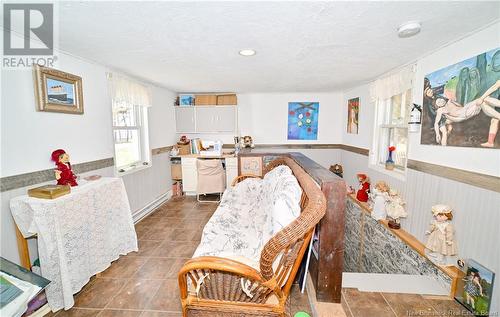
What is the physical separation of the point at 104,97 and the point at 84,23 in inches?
53.1

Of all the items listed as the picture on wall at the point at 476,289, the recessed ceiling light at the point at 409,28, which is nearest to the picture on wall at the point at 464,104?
the recessed ceiling light at the point at 409,28

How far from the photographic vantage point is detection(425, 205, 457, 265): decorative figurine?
176 centimetres

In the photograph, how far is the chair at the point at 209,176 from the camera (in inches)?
161

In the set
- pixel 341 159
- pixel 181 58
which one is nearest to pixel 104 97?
pixel 181 58

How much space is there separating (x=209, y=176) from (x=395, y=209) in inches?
116

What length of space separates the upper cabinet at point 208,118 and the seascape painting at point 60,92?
2.47 metres

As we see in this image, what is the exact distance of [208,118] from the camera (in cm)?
459

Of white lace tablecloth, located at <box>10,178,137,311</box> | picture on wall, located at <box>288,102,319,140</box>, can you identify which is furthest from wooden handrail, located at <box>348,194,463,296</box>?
white lace tablecloth, located at <box>10,178,137,311</box>

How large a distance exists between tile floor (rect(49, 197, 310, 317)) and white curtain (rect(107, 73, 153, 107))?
182 centimetres

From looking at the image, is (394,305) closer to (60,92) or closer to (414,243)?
(414,243)

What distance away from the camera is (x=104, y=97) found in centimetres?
266

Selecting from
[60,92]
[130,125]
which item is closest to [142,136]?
[130,125]

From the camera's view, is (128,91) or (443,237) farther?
(128,91)

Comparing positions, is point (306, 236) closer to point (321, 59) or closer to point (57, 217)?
point (57, 217)
